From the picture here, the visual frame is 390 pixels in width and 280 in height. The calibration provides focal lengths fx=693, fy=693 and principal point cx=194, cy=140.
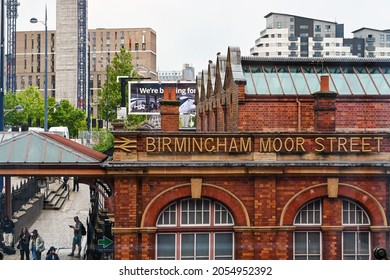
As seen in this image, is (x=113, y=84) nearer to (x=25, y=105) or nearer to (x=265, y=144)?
(x=25, y=105)

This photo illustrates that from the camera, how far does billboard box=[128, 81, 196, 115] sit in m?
14.7

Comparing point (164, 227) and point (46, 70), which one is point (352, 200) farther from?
point (46, 70)

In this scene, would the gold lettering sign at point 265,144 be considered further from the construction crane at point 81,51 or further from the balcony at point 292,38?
the balcony at point 292,38

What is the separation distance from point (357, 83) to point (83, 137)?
17.2 feet

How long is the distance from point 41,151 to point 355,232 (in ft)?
14.9

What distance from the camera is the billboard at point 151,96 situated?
14731mm

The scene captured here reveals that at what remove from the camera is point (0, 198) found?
1000cm

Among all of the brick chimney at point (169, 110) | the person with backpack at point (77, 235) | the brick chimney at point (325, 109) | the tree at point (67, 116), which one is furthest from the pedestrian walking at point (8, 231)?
the brick chimney at point (325, 109)

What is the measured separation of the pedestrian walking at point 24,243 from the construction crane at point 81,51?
1.96 m

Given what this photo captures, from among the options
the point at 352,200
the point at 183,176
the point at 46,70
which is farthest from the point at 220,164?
the point at 46,70

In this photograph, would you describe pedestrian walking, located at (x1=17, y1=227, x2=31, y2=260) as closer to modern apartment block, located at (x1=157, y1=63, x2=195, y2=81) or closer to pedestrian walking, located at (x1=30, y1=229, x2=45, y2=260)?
pedestrian walking, located at (x1=30, y1=229, x2=45, y2=260)

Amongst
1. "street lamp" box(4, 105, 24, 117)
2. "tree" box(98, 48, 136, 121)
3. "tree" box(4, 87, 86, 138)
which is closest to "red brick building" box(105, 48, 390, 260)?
"tree" box(4, 87, 86, 138)

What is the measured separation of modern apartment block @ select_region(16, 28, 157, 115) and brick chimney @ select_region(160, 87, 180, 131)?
85 centimetres
